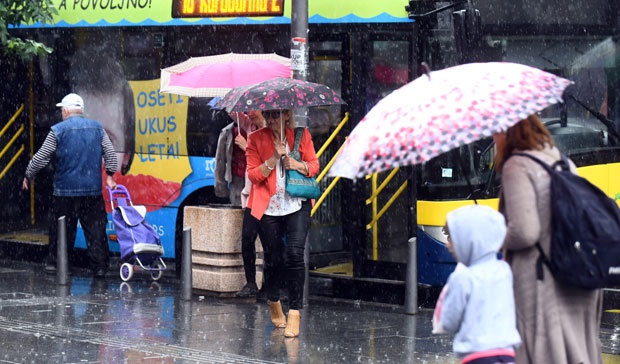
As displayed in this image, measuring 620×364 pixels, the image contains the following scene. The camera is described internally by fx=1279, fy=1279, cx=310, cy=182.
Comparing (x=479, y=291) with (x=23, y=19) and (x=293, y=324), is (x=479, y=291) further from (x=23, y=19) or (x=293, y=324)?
(x=23, y=19)

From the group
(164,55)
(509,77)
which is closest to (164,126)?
(164,55)

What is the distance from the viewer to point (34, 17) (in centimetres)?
1435

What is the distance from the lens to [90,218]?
13844 mm

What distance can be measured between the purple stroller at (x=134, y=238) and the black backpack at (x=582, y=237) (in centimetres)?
849

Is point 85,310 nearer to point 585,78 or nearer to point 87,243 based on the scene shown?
point 87,243

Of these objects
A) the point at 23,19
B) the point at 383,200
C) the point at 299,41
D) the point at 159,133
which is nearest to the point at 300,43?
the point at 299,41

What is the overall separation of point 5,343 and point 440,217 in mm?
4047

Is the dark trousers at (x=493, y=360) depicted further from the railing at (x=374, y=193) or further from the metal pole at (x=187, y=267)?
the metal pole at (x=187, y=267)

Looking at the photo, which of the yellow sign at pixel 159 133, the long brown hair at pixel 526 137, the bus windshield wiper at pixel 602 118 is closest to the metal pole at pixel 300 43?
the bus windshield wiper at pixel 602 118

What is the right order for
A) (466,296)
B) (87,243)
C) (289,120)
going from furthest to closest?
(87,243) < (289,120) < (466,296)

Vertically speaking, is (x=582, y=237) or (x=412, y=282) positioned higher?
(x=582, y=237)

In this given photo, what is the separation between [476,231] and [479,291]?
0.83ft

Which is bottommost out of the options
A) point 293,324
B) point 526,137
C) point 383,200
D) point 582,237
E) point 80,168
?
point 293,324

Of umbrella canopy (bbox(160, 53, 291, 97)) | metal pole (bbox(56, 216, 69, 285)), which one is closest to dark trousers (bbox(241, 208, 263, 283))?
umbrella canopy (bbox(160, 53, 291, 97))
